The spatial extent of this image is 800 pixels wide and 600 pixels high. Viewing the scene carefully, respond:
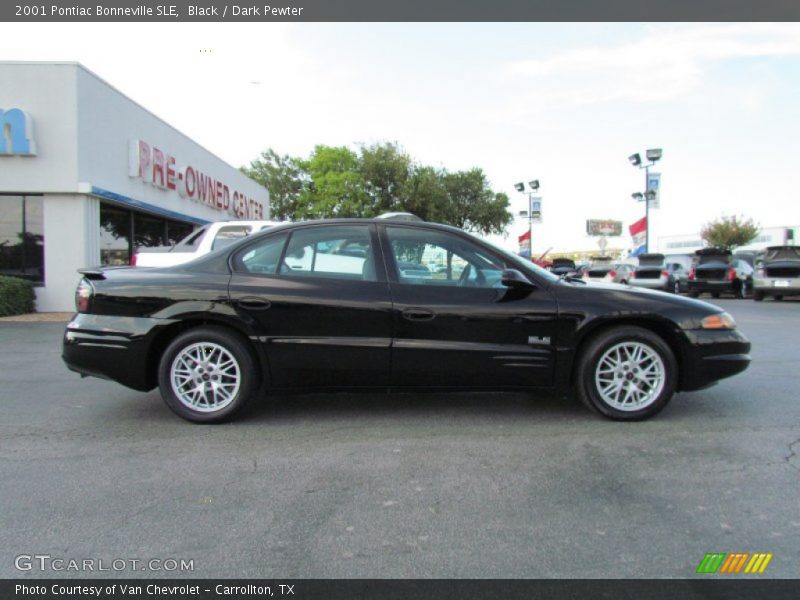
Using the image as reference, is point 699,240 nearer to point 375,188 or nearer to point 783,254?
point 375,188

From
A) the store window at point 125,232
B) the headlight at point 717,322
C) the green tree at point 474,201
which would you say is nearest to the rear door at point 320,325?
the headlight at point 717,322

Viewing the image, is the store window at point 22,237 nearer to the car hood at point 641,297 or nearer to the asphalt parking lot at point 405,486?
the asphalt parking lot at point 405,486

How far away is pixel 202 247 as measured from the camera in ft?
30.2

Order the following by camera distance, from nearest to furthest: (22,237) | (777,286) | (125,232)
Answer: (22,237) → (125,232) → (777,286)

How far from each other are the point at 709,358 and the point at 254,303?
3.49 m

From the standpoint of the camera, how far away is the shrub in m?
12.5

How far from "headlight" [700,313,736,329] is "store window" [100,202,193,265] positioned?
14.3m

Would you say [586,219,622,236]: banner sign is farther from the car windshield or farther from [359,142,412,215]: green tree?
the car windshield

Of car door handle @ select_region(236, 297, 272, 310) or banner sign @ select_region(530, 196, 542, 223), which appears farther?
banner sign @ select_region(530, 196, 542, 223)

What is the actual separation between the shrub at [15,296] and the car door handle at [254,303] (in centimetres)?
1082

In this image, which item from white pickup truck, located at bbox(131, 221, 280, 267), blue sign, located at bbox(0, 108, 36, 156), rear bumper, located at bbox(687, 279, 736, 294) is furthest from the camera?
rear bumper, located at bbox(687, 279, 736, 294)

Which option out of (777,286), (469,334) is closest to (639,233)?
(777,286)

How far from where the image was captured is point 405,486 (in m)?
3.34

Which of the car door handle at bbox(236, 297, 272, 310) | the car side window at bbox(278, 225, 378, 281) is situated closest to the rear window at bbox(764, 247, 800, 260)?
the car side window at bbox(278, 225, 378, 281)
